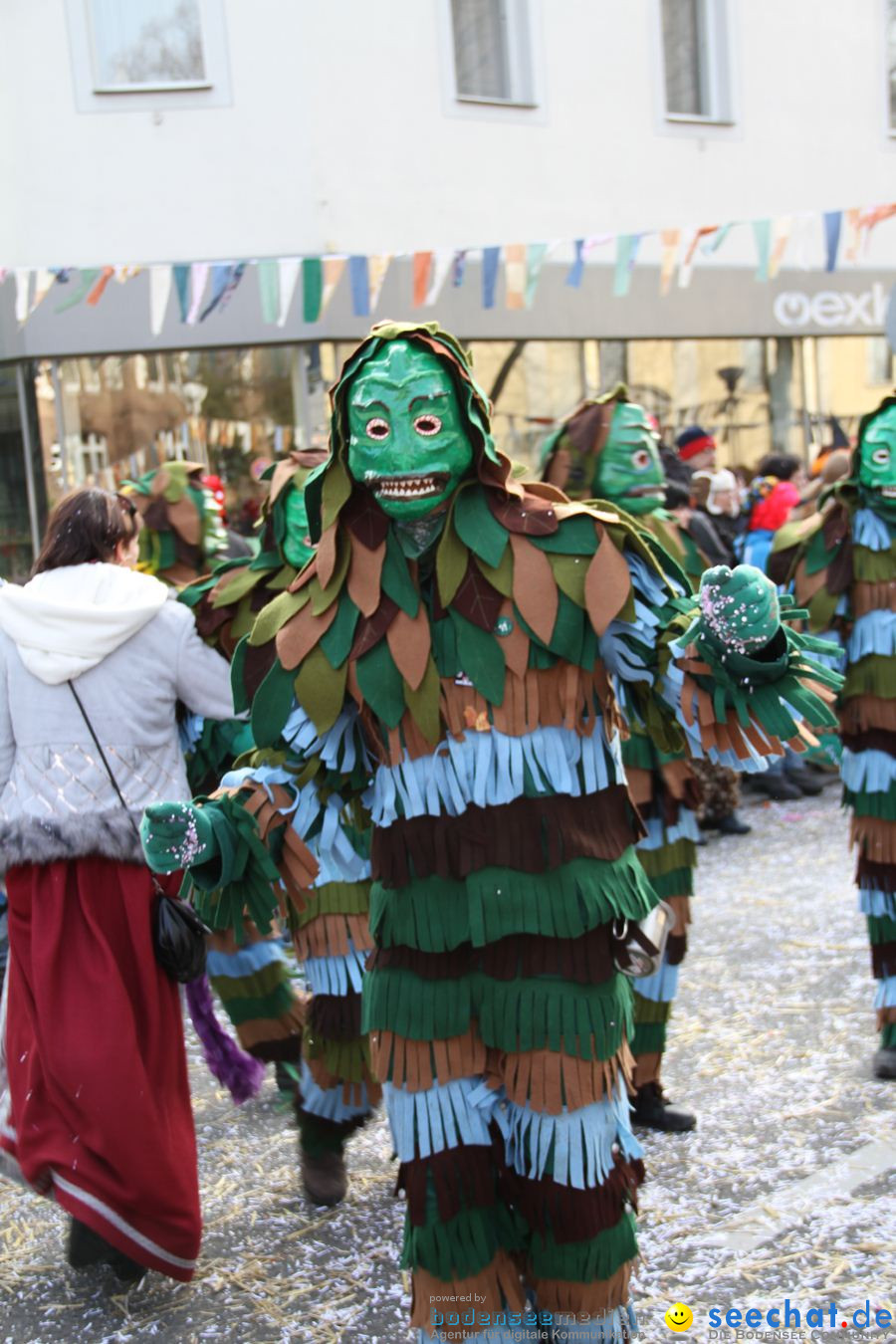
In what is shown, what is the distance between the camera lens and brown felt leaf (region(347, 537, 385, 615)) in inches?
107

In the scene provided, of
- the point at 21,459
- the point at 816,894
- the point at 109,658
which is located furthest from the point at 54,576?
the point at 21,459

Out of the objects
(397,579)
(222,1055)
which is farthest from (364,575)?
(222,1055)

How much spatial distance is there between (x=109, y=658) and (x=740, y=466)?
11.2 m

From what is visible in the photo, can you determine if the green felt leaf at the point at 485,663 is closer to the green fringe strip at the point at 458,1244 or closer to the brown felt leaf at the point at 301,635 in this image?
the brown felt leaf at the point at 301,635

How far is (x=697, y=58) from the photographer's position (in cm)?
1340

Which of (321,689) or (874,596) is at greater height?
(321,689)

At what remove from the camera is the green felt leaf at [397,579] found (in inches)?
106

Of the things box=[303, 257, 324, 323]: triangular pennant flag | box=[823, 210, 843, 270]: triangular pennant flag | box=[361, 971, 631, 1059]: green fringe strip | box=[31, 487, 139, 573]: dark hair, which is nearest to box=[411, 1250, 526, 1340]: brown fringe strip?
box=[361, 971, 631, 1059]: green fringe strip

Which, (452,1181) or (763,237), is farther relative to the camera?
(763,237)

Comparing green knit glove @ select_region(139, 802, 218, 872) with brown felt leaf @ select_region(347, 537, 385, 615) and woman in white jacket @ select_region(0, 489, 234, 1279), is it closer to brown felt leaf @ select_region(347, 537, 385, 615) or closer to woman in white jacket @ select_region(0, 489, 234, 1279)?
brown felt leaf @ select_region(347, 537, 385, 615)

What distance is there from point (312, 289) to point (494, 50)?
3674mm

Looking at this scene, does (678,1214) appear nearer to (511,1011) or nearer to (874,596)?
(511,1011)

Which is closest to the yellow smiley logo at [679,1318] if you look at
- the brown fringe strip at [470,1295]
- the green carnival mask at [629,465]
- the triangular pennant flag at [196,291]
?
the brown fringe strip at [470,1295]

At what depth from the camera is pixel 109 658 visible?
3.50 m
